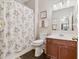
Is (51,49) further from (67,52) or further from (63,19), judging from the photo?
(63,19)

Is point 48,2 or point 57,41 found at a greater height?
point 48,2

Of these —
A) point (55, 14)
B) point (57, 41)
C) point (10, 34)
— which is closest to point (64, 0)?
point (55, 14)

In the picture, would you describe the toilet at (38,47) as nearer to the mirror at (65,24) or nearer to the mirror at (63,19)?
the mirror at (63,19)

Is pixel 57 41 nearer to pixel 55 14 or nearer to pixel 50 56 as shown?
pixel 50 56

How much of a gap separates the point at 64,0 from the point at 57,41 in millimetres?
1377

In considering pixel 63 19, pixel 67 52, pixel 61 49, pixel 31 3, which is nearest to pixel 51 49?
pixel 61 49

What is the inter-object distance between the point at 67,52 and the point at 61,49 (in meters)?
0.20

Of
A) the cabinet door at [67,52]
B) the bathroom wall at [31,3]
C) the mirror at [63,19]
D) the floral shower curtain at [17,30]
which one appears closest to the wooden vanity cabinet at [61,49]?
the cabinet door at [67,52]

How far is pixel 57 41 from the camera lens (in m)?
2.80

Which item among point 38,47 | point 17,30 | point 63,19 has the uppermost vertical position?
point 63,19

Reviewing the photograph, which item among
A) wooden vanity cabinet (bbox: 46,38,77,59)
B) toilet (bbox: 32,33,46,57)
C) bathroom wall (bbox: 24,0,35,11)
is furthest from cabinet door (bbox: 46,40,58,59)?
bathroom wall (bbox: 24,0,35,11)

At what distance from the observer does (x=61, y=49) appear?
265cm

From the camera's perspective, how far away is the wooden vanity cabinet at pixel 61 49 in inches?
93.4

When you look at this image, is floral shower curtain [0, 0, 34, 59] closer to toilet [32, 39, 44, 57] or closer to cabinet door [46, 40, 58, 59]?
toilet [32, 39, 44, 57]
